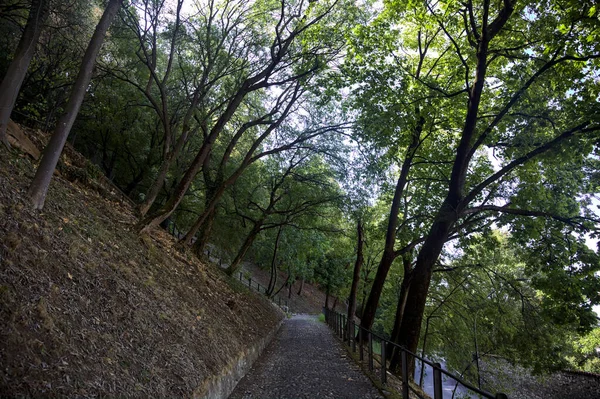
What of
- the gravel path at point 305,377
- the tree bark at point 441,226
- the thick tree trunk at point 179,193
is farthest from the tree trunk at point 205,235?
the tree bark at point 441,226

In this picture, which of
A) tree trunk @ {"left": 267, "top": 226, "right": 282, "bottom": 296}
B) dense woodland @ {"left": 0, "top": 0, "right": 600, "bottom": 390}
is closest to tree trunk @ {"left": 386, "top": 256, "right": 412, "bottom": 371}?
dense woodland @ {"left": 0, "top": 0, "right": 600, "bottom": 390}

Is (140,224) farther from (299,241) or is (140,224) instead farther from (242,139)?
(299,241)

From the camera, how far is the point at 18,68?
6.38m

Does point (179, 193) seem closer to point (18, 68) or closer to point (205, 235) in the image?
point (18, 68)

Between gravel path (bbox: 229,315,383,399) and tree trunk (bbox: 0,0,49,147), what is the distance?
6.60m

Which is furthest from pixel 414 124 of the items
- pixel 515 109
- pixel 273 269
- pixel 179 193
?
pixel 273 269

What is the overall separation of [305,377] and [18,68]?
27.1ft

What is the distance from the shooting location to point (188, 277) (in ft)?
Result: 33.5

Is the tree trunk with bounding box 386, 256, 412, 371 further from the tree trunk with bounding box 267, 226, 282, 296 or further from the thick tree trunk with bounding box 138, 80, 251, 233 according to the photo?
the tree trunk with bounding box 267, 226, 282, 296

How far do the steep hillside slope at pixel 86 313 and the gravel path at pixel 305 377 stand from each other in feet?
2.82

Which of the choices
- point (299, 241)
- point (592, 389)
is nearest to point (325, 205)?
point (299, 241)

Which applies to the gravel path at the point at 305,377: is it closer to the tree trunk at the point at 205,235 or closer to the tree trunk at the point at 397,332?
the tree trunk at the point at 397,332

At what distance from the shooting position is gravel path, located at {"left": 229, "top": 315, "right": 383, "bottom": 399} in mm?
6738

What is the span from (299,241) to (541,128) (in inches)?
699
